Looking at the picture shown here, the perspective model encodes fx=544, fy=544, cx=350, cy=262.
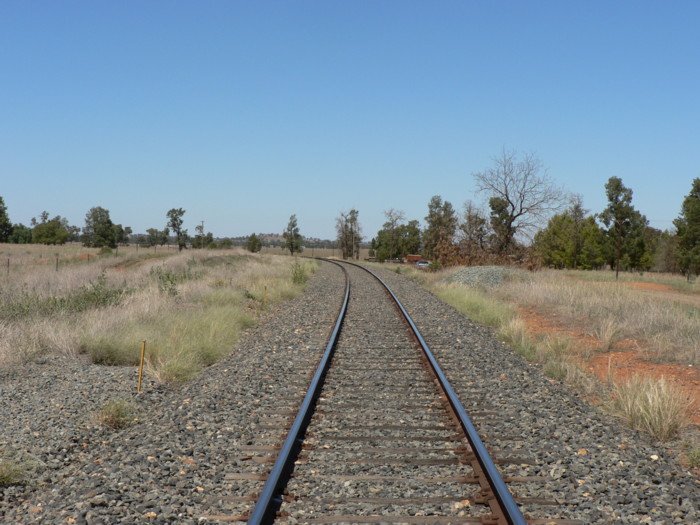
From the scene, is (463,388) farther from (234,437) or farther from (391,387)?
(234,437)

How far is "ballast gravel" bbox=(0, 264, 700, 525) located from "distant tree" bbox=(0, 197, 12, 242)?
351 ft

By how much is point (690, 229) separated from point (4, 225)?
354 feet

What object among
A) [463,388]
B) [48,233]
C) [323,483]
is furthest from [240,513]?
[48,233]

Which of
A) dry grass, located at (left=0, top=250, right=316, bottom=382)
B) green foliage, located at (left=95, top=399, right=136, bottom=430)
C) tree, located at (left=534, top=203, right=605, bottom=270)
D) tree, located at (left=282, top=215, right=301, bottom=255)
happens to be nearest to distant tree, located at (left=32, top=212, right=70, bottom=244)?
tree, located at (left=282, top=215, right=301, bottom=255)

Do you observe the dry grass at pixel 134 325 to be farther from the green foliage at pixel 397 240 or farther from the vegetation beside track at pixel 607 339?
the green foliage at pixel 397 240

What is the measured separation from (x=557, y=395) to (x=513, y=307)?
10.0 metres

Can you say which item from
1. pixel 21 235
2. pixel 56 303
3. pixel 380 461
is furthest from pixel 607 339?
pixel 21 235

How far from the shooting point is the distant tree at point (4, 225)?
9788 centimetres

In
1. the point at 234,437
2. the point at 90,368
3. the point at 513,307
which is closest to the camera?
the point at 234,437

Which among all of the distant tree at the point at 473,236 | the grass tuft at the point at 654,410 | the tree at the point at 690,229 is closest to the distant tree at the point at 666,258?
the tree at the point at 690,229

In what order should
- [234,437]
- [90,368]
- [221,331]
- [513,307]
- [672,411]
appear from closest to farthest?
[234,437], [672,411], [90,368], [221,331], [513,307]

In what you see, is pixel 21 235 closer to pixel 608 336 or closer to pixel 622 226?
pixel 622 226

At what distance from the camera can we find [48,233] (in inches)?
4363

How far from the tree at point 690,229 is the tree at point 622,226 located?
573 centimetres
